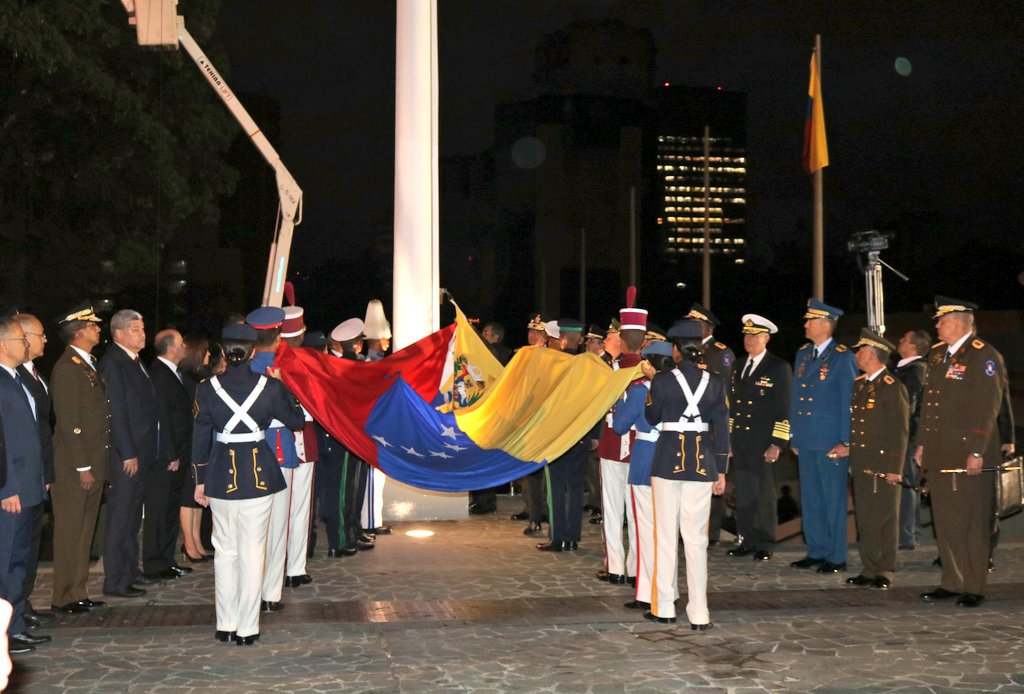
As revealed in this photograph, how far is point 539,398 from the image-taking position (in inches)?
377

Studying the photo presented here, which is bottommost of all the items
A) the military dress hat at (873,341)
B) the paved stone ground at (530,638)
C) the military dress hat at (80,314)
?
the paved stone ground at (530,638)

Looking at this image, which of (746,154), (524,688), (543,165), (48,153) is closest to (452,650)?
(524,688)

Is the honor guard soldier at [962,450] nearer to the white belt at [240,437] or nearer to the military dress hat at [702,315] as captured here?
the military dress hat at [702,315]

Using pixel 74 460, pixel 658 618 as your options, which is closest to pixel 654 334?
pixel 658 618

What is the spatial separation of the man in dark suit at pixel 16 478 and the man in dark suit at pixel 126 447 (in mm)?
1362

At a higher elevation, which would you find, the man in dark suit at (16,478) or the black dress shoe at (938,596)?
the man in dark suit at (16,478)

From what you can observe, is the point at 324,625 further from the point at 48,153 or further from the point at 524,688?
the point at 48,153

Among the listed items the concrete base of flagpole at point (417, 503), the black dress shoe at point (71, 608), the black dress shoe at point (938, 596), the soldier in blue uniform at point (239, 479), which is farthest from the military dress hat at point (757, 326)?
the black dress shoe at point (71, 608)

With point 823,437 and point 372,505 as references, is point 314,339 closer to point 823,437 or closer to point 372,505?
point 372,505

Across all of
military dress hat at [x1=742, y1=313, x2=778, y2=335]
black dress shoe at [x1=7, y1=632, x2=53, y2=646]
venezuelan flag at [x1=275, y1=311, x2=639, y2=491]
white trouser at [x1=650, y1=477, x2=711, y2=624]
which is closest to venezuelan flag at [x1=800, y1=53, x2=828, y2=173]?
military dress hat at [x1=742, y1=313, x2=778, y2=335]

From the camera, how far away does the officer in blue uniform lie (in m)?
9.82

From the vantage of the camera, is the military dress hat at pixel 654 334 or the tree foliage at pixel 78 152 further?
the tree foliage at pixel 78 152

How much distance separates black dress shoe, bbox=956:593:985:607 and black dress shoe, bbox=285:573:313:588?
17.2 feet

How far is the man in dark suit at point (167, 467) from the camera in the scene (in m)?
9.45
